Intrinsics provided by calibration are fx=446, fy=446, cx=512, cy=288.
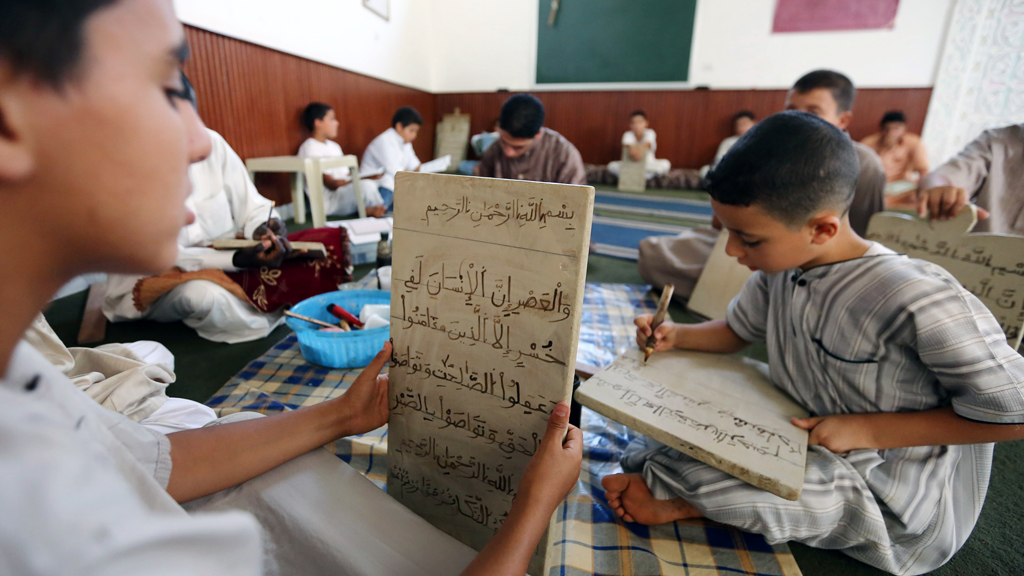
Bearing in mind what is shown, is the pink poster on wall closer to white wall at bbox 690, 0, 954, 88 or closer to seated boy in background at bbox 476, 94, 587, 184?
white wall at bbox 690, 0, 954, 88

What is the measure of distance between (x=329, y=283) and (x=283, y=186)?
2371mm

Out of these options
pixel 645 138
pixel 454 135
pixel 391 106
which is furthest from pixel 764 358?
pixel 454 135

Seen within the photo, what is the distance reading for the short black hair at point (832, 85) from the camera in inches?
72.8

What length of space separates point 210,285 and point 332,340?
652mm

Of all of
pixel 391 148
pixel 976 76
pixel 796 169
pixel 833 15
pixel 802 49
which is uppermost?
pixel 833 15

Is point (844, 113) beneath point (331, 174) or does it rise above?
above

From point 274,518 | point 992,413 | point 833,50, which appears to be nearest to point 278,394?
point 274,518

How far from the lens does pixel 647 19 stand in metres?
6.41

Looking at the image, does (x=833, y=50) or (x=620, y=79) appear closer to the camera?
(x=833, y=50)

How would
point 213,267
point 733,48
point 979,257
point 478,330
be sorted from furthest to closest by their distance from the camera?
point 733,48, point 213,267, point 979,257, point 478,330

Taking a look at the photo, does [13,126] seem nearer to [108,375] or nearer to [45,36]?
[45,36]

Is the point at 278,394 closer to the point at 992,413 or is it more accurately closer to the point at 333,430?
the point at 333,430

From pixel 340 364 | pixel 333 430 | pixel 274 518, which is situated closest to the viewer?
pixel 274 518

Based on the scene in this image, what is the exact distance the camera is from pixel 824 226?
0.92 m
